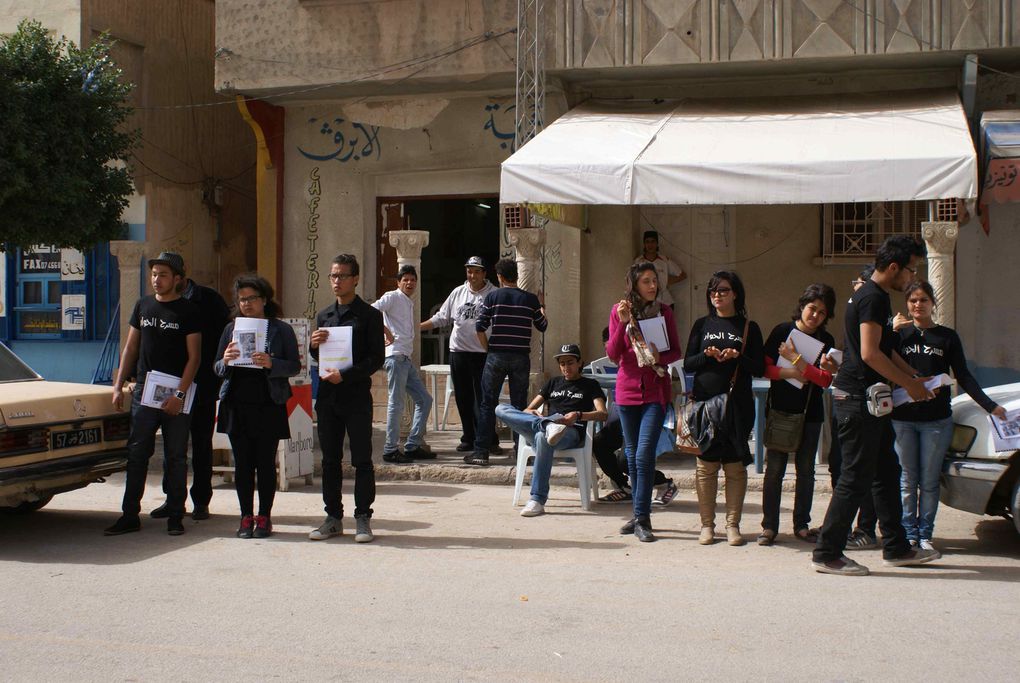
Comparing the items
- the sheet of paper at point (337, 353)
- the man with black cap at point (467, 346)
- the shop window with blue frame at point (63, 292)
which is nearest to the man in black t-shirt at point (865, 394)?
the sheet of paper at point (337, 353)

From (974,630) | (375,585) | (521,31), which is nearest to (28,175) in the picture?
(521,31)

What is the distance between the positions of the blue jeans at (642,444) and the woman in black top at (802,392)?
748 mm

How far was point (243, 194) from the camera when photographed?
701 inches

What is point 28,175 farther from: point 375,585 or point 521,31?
point 375,585

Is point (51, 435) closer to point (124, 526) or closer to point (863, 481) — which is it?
point (124, 526)

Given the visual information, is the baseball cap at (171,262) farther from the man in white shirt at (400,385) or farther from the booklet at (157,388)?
the man in white shirt at (400,385)

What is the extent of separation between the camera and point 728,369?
7.05 m

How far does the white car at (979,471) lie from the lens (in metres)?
6.68

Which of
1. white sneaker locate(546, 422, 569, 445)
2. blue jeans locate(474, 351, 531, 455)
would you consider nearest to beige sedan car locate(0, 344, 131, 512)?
white sneaker locate(546, 422, 569, 445)

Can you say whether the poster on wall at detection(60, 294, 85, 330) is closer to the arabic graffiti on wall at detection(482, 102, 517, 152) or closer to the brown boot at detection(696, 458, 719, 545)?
the arabic graffiti on wall at detection(482, 102, 517, 152)

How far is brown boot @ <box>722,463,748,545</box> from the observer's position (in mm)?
7152

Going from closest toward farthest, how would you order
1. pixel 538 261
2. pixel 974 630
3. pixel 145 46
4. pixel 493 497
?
pixel 974 630
pixel 493 497
pixel 538 261
pixel 145 46

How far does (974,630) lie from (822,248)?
8.00 m

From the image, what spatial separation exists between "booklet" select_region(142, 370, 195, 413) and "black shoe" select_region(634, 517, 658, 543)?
331 cm
